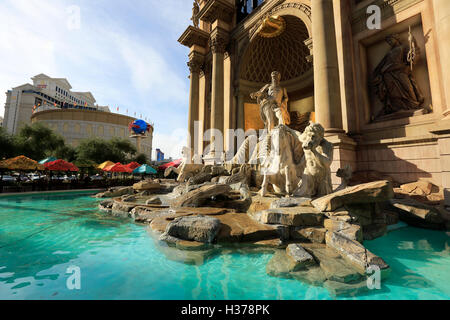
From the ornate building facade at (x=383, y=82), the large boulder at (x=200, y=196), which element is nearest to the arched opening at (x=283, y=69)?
the ornate building facade at (x=383, y=82)

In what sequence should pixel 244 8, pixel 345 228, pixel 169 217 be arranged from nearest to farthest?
1. pixel 345 228
2. pixel 169 217
3. pixel 244 8

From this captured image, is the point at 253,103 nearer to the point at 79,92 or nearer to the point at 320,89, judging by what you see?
the point at 320,89

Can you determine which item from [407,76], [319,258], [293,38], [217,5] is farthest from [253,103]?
[319,258]

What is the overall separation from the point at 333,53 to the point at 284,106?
3059 millimetres

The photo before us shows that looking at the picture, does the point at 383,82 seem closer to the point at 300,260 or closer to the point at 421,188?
the point at 421,188

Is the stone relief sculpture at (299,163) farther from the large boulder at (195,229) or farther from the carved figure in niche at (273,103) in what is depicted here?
the carved figure in niche at (273,103)

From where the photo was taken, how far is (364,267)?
243 centimetres

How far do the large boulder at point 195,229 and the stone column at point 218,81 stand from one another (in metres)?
10.1

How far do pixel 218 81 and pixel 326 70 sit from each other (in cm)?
857

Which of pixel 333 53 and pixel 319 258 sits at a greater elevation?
pixel 333 53

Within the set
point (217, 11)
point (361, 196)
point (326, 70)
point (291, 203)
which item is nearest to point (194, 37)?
point (217, 11)

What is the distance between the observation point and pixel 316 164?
482 cm

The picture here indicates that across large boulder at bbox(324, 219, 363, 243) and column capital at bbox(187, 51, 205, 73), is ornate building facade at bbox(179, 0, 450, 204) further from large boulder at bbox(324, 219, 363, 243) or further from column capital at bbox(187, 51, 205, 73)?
column capital at bbox(187, 51, 205, 73)
